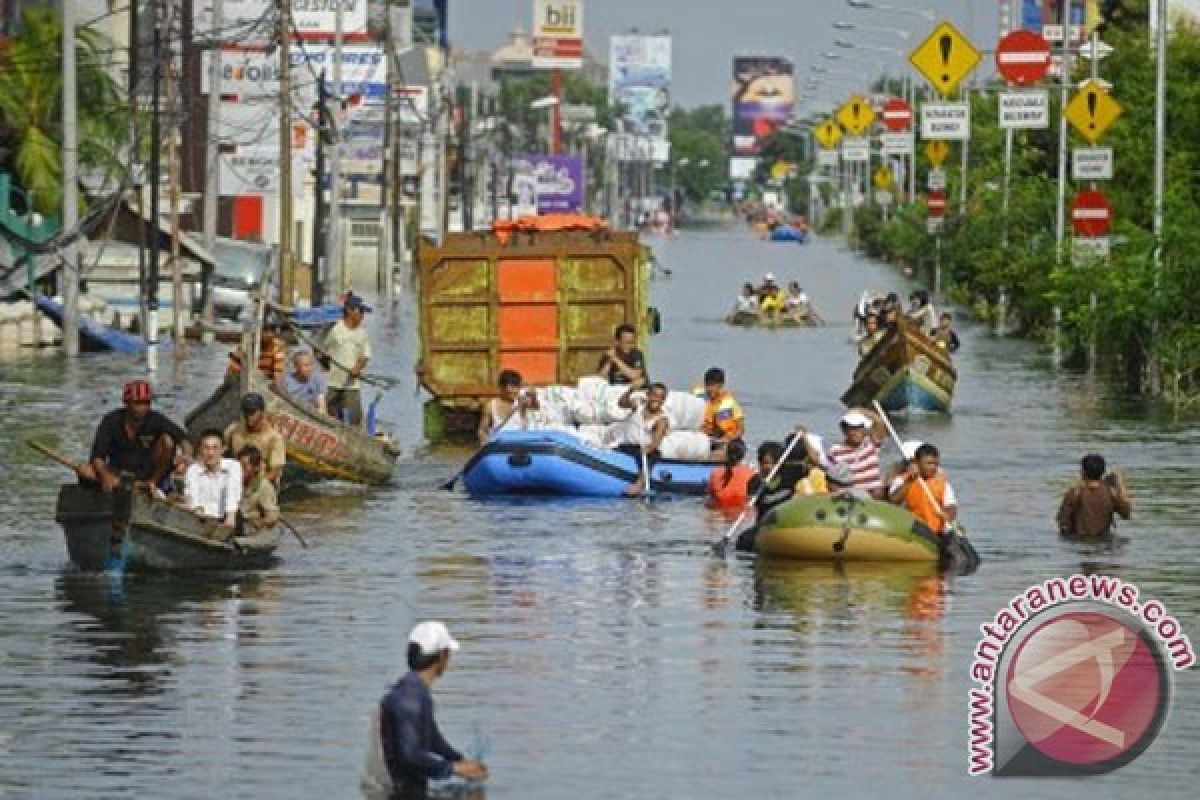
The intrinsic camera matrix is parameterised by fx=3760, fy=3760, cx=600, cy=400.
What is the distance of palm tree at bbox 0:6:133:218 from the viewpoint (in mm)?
72062

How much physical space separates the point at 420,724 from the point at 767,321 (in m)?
69.0

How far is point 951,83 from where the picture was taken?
68625 mm

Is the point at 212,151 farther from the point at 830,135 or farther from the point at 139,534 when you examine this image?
the point at 830,135

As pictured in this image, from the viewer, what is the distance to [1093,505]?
1319 inches

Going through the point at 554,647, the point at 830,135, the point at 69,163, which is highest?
the point at 830,135

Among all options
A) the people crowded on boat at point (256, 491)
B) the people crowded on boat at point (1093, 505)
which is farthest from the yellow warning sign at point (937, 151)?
the people crowded on boat at point (256, 491)

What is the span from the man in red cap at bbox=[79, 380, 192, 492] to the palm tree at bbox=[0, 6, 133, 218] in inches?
1663

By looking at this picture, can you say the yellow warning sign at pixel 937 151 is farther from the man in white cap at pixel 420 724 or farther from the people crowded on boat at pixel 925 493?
the man in white cap at pixel 420 724

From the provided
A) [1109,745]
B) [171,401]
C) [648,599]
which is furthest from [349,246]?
[1109,745]

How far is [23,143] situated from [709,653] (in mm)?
48940

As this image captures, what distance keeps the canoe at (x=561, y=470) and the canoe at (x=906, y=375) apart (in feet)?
45.3

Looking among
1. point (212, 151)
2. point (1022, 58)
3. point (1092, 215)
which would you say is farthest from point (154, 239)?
point (1092, 215)

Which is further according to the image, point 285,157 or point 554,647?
point 285,157

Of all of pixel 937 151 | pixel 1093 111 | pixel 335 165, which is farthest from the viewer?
pixel 937 151
